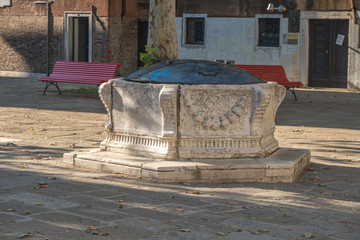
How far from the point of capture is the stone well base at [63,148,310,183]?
7680 mm

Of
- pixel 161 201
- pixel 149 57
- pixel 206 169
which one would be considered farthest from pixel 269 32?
pixel 161 201

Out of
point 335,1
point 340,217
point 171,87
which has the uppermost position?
point 335,1

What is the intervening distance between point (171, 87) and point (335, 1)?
14872mm

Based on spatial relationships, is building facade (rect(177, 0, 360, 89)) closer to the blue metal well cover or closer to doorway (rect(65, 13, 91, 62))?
doorway (rect(65, 13, 91, 62))

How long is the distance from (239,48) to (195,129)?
15.8 meters

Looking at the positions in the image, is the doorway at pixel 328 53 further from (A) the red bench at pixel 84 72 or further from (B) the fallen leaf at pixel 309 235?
(B) the fallen leaf at pixel 309 235

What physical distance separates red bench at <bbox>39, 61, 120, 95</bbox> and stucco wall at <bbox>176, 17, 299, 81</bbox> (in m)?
6.42

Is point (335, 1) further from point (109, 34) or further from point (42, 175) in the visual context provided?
point (42, 175)

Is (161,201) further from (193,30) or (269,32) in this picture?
(193,30)

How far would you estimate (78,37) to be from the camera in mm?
26922

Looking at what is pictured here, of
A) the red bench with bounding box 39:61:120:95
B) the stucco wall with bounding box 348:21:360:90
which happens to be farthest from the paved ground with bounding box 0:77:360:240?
the stucco wall with bounding box 348:21:360:90

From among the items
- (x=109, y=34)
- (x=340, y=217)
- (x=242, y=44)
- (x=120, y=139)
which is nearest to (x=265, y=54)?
(x=242, y=44)

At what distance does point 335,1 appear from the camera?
70.9ft

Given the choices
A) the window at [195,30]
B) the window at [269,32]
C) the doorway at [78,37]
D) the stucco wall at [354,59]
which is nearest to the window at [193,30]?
the window at [195,30]
